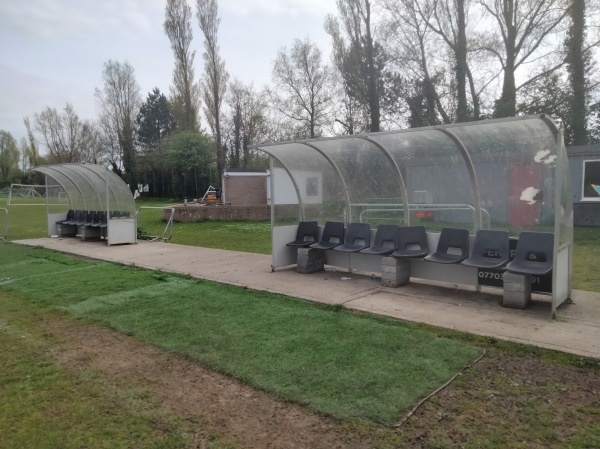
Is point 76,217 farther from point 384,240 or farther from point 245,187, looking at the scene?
point 245,187

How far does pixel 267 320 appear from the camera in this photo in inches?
203

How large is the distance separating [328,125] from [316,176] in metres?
22.7

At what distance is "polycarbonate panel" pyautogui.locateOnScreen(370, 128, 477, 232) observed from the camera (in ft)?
22.7

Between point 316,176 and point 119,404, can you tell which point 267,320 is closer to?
point 119,404

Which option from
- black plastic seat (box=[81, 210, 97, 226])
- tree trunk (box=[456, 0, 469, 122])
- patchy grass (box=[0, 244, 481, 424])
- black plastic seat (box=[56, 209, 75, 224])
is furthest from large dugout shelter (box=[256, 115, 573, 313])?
tree trunk (box=[456, 0, 469, 122])

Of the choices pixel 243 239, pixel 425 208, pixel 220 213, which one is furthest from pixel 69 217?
pixel 425 208

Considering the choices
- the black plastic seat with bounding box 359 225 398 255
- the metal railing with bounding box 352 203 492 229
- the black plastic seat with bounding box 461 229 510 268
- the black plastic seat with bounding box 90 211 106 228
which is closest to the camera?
the black plastic seat with bounding box 461 229 510 268

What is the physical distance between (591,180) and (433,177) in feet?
36.1

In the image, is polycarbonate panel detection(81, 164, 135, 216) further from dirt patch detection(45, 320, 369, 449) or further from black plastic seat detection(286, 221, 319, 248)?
dirt patch detection(45, 320, 369, 449)

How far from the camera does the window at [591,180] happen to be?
15.0m

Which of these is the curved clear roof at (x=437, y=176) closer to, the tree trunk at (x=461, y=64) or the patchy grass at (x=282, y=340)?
the patchy grass at (x=282, y=340)

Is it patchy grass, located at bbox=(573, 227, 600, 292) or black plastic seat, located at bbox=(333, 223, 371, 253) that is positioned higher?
black plastic seat, located at bbox=(333, 223, 371, 253)

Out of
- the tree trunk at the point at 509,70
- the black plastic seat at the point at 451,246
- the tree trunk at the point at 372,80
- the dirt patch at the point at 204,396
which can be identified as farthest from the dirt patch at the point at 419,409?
the tree trunk at the point at 372,80

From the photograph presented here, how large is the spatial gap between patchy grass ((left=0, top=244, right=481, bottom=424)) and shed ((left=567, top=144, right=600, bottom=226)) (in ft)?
44.6
